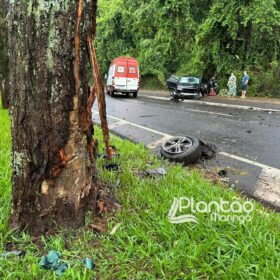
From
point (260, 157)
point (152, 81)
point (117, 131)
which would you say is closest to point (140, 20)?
point (152, 81)

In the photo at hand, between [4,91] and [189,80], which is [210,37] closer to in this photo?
[189,80]

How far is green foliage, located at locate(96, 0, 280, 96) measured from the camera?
2214 centimetres

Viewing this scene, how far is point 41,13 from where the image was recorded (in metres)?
2.75

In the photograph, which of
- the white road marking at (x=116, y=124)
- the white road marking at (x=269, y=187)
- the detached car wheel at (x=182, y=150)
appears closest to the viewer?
the white road marking at (x=269, y=187)

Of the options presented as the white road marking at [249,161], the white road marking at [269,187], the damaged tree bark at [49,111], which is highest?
the damaged tree bark at [49,111]

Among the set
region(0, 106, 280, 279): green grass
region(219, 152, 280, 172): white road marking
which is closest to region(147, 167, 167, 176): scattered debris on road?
region(0, 106, 280, 279): green grass

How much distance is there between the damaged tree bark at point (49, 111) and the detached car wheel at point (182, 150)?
2827 millimetres

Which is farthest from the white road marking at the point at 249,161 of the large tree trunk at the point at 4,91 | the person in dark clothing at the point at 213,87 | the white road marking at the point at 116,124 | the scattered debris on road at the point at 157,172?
the person in dark clothing at the point at 213,87

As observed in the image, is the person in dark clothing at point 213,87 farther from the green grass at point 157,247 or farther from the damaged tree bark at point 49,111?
the damaged tree bark at point 49,111

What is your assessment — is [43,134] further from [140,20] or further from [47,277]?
[140,20]

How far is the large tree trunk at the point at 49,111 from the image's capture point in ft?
9.12

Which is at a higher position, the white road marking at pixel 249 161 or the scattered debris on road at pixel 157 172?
the scattered debris on road at pixel 157 172

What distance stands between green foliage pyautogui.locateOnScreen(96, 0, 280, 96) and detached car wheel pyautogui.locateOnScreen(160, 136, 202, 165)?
17455 millimetres

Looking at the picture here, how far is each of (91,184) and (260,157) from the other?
4.17 m
